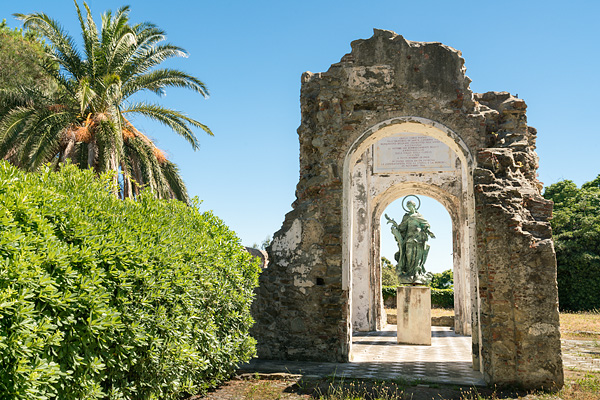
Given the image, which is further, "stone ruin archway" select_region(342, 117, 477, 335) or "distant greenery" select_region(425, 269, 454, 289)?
"distant greenery" select_region(425, 269, 454, 289)

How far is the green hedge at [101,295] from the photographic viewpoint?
9.66 feet

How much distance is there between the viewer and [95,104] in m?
13.0

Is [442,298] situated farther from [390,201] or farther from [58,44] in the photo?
[58,44]

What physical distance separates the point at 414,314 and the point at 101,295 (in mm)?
9698

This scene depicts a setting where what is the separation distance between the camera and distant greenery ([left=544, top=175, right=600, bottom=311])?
2183cm

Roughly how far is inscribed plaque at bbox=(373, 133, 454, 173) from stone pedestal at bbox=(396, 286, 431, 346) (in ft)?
17.7

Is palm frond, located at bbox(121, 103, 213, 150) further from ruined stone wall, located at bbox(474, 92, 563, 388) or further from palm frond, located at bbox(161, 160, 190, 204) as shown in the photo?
ruined stone wall, located at bbox(474, 92, 563, 388)

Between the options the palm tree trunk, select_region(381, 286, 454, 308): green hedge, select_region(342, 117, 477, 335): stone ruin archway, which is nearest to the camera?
the palm tree trunk

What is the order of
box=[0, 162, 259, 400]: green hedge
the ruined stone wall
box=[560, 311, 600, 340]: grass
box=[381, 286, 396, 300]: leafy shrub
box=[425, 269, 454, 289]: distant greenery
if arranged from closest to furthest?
1. box=[0, 162, 259, 400]: green hedge
2. the ruined stone wall
3. box=[560, 311, 600, 340]: grass
4. box=[381, 286, 396, 300]: leafy shrub
5. box=[425, 269, 454, 289]: distant greenery

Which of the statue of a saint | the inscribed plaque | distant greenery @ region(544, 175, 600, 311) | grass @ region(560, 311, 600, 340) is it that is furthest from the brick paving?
distant greenery @ region(544, 175, 600, 311)

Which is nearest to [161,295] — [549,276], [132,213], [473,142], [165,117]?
[132,213]

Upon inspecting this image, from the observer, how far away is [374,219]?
16.9m

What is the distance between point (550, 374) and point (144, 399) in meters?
5.02

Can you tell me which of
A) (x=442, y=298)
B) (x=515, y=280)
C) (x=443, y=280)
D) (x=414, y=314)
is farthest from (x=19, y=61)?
(x=443, y=280)
